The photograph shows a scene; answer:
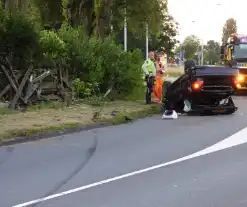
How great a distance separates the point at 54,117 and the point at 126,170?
238 inches

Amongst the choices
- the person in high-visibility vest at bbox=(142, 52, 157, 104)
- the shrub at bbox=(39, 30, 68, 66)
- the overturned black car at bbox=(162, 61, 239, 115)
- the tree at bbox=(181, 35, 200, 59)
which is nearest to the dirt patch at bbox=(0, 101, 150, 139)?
the person in high-visibility vest at bbox=(142, 52, 157, 104)

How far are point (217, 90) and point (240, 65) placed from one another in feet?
36.2

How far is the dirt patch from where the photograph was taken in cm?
1172

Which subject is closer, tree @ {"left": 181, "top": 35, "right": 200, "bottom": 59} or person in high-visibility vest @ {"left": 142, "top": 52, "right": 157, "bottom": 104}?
person in high-visibility vest @ {"left": 142, "top": 52, "right": 157, "bottom": 104}

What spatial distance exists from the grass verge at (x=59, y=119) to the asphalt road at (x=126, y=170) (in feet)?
1.36

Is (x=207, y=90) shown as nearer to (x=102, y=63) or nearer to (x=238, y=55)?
(x=102, y=63)

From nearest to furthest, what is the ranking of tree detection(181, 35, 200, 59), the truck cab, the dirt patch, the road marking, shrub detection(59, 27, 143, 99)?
the road marking < the dirt patch < shrub detection(59, 27, 143, 99) < the truck cab < tree detection(181, 35, 200, 59)

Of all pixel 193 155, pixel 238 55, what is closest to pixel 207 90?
pixel 193 155

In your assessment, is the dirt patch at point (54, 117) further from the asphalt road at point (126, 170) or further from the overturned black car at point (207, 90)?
the overturned black car at point (207, 90)

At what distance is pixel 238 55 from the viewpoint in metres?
25.7

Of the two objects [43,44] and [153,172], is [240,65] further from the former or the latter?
[153,172]

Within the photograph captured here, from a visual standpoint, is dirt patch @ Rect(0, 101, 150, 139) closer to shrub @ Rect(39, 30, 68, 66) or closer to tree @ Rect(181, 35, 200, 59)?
shrub @ Rect(39, 30, 68, 66)

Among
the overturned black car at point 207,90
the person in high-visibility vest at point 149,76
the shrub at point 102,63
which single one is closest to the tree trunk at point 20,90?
the shrub at point 102,63

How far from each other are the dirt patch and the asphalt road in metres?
0.97
